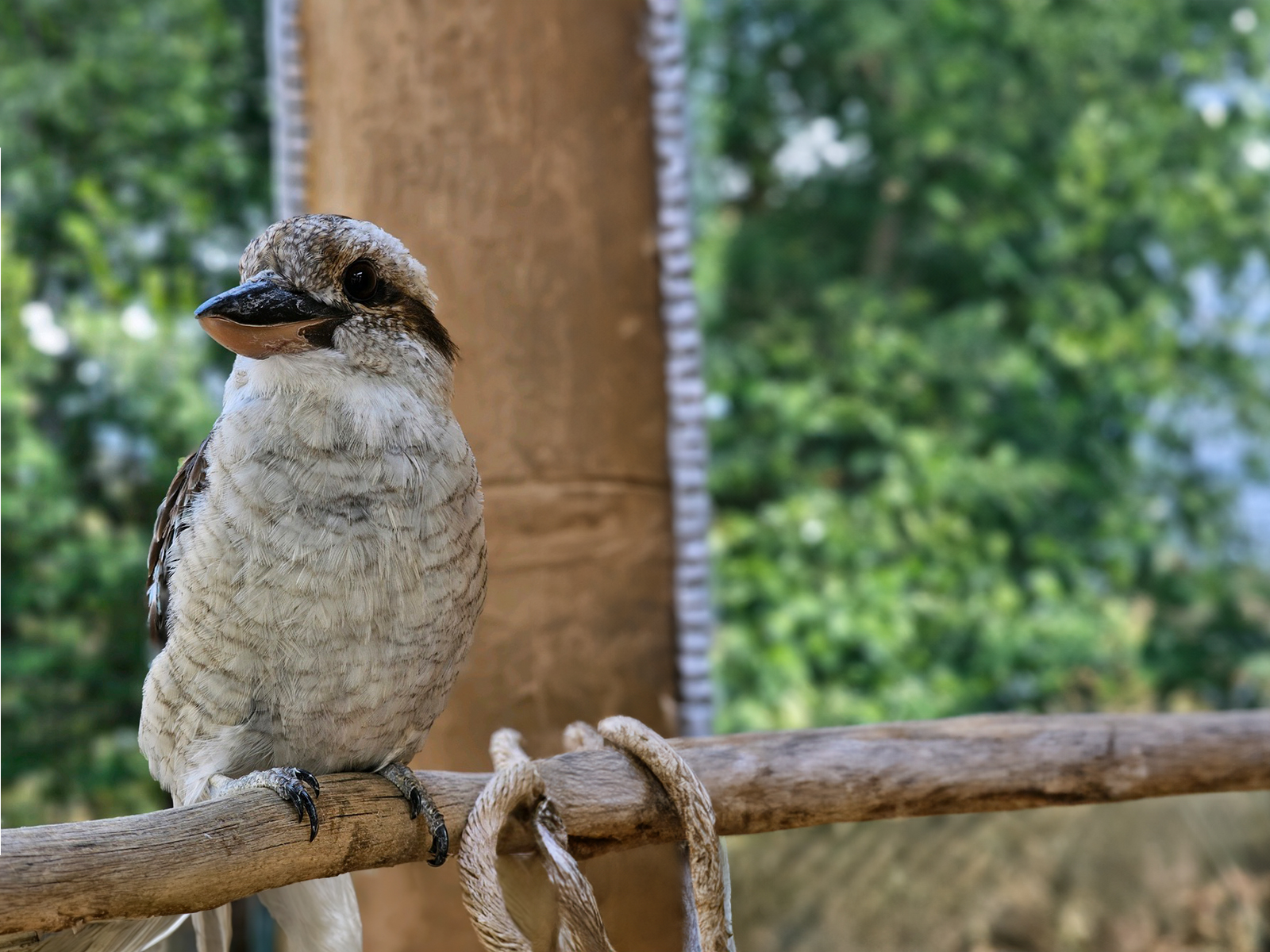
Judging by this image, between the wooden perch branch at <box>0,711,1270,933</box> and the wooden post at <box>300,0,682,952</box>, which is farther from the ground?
the wooden post at <box>300,0,682,952</box>

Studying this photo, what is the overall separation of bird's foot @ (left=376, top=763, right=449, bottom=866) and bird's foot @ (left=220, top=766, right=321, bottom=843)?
68mm

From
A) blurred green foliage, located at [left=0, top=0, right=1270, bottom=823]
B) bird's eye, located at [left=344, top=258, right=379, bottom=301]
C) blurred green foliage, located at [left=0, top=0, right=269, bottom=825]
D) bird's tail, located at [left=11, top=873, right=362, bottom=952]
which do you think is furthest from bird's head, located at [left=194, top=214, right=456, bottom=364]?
blurred green foliage, located at [left=0, top=0, right=1270, bottom=823]

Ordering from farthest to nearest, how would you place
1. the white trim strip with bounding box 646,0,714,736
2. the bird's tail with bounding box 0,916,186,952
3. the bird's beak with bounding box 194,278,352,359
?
the white trim strip with bounding box 646,0,714,736 → the bird's tail with bounding box 0,916,186,952 → the bird's beak with bounding box 194,278,352,359

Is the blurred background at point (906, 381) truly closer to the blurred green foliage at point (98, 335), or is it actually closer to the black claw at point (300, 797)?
the blurred green foliage at point (98, 335)

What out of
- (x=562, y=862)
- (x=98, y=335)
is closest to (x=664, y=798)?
(x=562, y=862)

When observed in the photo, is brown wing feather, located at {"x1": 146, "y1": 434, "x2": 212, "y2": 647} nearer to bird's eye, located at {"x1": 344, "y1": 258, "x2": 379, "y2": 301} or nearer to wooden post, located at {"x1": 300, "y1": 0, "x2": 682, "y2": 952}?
bird's eye, located at {"x1": 344, "y1": 258, "x2": 379, "y2": 301}

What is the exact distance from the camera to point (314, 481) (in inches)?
26.7

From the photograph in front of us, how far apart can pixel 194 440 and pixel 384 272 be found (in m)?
1.70

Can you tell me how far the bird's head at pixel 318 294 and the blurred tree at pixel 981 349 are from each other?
2120 mm

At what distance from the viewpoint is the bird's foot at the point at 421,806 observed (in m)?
0.78

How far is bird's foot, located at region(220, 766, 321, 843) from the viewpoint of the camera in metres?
0.71

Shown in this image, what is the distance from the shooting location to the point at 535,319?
3.61 ft

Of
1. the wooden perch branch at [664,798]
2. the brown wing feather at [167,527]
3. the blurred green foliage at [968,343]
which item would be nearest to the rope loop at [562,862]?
the wooden perch branch at [664,798]

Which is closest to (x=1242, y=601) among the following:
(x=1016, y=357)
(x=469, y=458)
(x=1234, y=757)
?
(x=1016, y=357)
